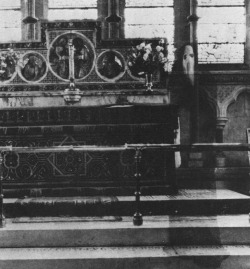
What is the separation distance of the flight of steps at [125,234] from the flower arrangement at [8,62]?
2238 millimetres

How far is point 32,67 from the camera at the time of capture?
6.09 meters

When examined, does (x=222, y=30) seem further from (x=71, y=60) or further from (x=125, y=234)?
(x=125, y=234)

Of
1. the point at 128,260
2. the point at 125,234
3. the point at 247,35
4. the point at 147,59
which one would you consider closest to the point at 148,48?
the point at 147,59

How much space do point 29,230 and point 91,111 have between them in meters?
2.00

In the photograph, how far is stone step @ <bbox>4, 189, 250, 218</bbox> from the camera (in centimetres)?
443

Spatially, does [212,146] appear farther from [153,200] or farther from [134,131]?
[134,131]

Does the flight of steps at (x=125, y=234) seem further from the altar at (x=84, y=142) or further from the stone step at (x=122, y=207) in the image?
the altar at (x=84, y=142)

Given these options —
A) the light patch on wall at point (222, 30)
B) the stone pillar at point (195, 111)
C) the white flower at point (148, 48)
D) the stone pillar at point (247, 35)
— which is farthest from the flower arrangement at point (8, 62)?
the stone pillar at point (247, 35)

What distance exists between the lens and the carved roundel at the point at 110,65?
613 centimetres

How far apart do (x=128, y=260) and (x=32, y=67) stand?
372 centimetres

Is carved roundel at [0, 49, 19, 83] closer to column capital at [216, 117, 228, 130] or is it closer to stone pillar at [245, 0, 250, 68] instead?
column capital at [216, 117, 228, 130]

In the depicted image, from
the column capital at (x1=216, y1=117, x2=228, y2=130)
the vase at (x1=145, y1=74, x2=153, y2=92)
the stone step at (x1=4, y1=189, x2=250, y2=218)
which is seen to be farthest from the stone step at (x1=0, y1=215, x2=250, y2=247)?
the column capital at (x1=216, y1=117, x2=228, y2=130)

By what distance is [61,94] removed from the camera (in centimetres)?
600

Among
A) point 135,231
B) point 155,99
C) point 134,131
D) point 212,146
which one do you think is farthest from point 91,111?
point 135,231
